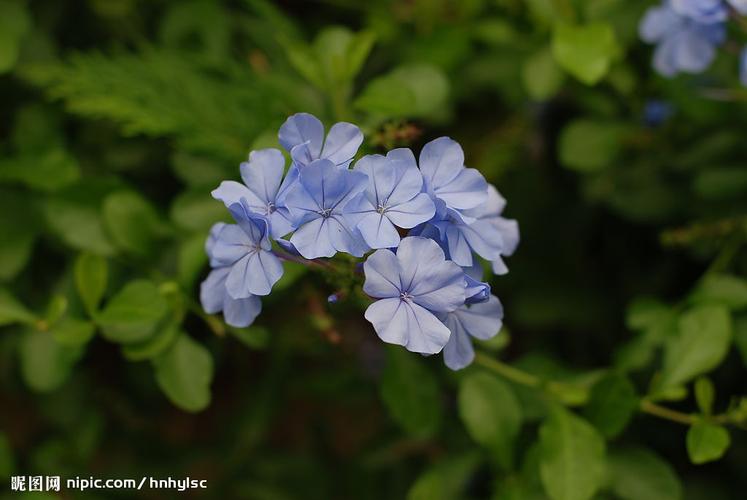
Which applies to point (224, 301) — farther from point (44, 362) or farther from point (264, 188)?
point (44, 362)

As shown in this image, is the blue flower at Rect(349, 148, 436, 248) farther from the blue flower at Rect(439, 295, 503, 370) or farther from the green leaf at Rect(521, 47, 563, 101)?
the green leaf at Rect(521, 47, 563, 101)

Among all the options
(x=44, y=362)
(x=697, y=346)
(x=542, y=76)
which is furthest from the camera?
(x=542, y=76)

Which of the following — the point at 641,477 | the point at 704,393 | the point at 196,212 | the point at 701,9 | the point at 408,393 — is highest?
the point at 701,9

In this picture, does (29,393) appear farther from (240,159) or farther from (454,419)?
(454,419)

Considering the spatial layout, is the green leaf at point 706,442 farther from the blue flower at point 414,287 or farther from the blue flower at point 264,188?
the blue flower at point 264,188

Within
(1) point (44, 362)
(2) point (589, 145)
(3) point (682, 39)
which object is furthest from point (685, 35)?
(1) point (44, 362)

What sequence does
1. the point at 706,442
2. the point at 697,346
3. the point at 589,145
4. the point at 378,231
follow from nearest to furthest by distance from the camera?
the point at 378,231, the point at 706,442, the point at 697,346, the point at 589,145
